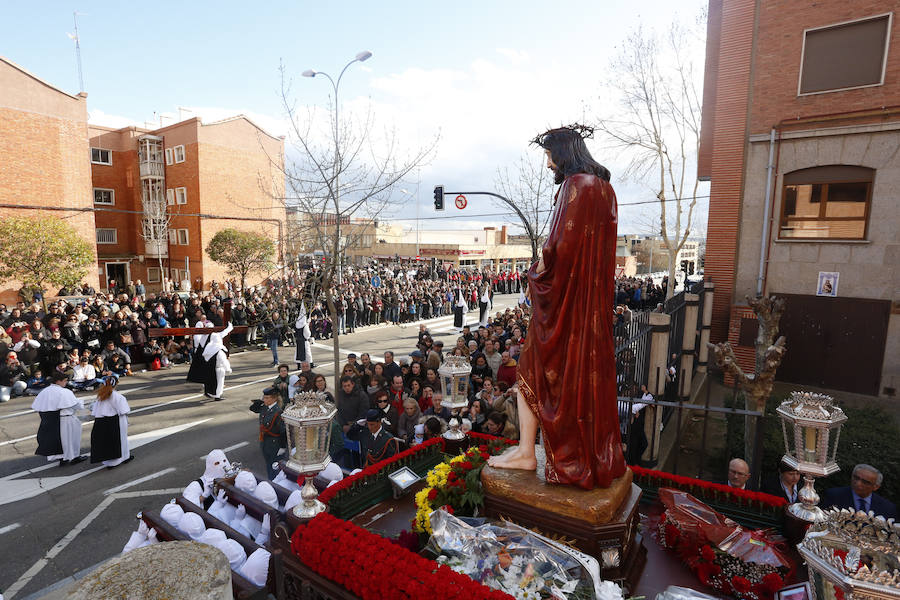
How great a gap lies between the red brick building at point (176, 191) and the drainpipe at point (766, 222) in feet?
82.1

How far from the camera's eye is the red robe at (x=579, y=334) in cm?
373

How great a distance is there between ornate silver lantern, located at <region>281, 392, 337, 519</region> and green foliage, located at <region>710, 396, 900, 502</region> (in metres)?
5.86

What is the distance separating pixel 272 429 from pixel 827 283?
12.4 meters

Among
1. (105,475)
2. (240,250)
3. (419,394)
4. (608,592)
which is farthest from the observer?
(240,250)

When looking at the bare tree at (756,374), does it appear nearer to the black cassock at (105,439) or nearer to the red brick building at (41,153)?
the black cassock at (105,439)

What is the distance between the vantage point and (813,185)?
11.4 meters

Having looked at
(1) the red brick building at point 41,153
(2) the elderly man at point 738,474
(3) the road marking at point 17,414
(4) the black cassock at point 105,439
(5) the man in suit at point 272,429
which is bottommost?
(3) the road marking at point 17,414

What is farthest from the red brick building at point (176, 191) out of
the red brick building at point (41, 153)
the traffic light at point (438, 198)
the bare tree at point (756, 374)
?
the bare tree at point (756, 374)

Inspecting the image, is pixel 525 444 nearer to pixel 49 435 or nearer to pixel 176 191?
pixel 49 435

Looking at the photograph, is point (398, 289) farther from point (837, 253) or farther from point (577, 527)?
point (577, 527)

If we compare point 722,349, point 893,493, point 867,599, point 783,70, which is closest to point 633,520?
point 867,599

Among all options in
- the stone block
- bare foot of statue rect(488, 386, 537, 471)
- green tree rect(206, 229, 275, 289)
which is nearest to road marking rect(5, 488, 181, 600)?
the stone block

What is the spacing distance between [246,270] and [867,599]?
2866 cm

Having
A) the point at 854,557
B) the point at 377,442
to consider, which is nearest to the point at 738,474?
the point at 854,557
